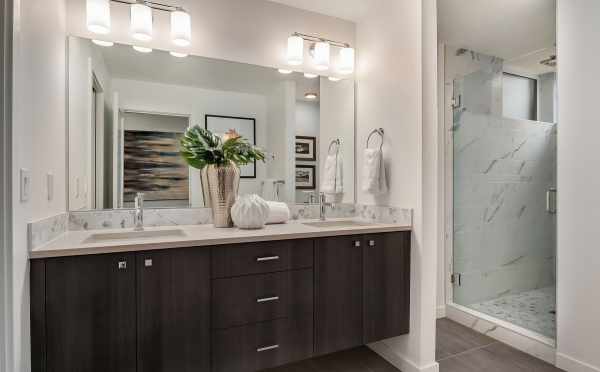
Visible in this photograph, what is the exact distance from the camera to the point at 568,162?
200 cm

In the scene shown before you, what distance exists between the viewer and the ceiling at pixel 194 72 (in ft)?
6.50

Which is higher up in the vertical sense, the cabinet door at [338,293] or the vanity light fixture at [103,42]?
the vanity light fixture at [103,42]

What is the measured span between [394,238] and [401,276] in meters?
0.25

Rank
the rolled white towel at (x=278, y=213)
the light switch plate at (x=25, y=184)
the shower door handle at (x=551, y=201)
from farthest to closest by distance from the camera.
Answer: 1. the shower door handle at (x=551, y=201)
2. the rolled white towel at (x=278, y=213)
3. the light switch plate at (x=25, y=184)

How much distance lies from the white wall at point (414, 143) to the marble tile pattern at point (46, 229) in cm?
192

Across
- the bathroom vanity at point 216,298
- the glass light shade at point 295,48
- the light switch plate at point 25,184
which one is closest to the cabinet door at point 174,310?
the bathroom vanity at point 216,298

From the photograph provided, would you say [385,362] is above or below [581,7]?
below

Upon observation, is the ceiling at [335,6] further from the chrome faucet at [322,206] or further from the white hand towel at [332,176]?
the chrome faucet at [322,206]

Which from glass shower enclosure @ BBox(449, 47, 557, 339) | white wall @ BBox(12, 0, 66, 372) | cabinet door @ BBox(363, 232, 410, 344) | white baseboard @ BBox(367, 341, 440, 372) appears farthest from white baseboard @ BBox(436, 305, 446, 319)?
white wall @ BBox(12, 0, 66, 372)

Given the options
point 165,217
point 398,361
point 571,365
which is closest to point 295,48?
point 165,217

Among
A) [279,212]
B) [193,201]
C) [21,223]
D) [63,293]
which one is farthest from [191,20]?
[63,293]

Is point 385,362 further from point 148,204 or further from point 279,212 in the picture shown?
point 148,204

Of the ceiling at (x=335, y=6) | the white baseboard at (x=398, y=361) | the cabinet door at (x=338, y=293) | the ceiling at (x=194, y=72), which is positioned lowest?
the white baseboard at (x=398, y=361)

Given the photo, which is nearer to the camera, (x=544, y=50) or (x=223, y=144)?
(x=223, y=144)
